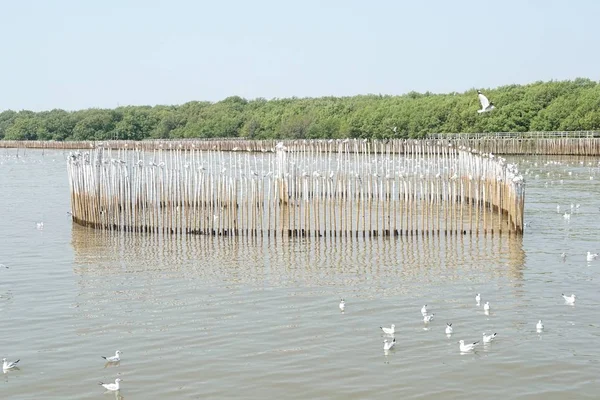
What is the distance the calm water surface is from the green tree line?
204 ft

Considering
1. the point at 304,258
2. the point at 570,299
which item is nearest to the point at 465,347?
the point at 570,299

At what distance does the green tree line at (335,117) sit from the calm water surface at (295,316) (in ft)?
204

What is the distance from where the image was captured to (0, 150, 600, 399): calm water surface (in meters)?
12.0

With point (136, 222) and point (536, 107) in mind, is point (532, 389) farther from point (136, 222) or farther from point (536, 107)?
point (536, 107)

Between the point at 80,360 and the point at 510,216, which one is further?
the point at 510,216

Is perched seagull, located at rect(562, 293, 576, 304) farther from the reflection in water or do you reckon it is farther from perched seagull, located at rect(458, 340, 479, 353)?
perched seagull, located at rect(458, 340, 479, 353)

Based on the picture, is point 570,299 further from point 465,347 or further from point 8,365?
point 8,365

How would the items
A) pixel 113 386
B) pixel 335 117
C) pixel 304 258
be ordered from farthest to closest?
1. pixel 335 117
2. pixel 304 258
3. pixel 113 386

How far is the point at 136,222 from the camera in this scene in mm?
24844

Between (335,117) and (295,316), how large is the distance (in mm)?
96581

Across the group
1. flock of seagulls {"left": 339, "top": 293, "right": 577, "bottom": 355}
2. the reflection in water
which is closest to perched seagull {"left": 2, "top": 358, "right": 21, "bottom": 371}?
flock of seagulls {"left": 339, "top": 293, "right": 577, "bottom": 355}

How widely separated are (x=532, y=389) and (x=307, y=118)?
104m

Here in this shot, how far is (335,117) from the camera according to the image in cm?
11088

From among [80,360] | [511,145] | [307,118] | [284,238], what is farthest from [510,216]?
[307,118]
